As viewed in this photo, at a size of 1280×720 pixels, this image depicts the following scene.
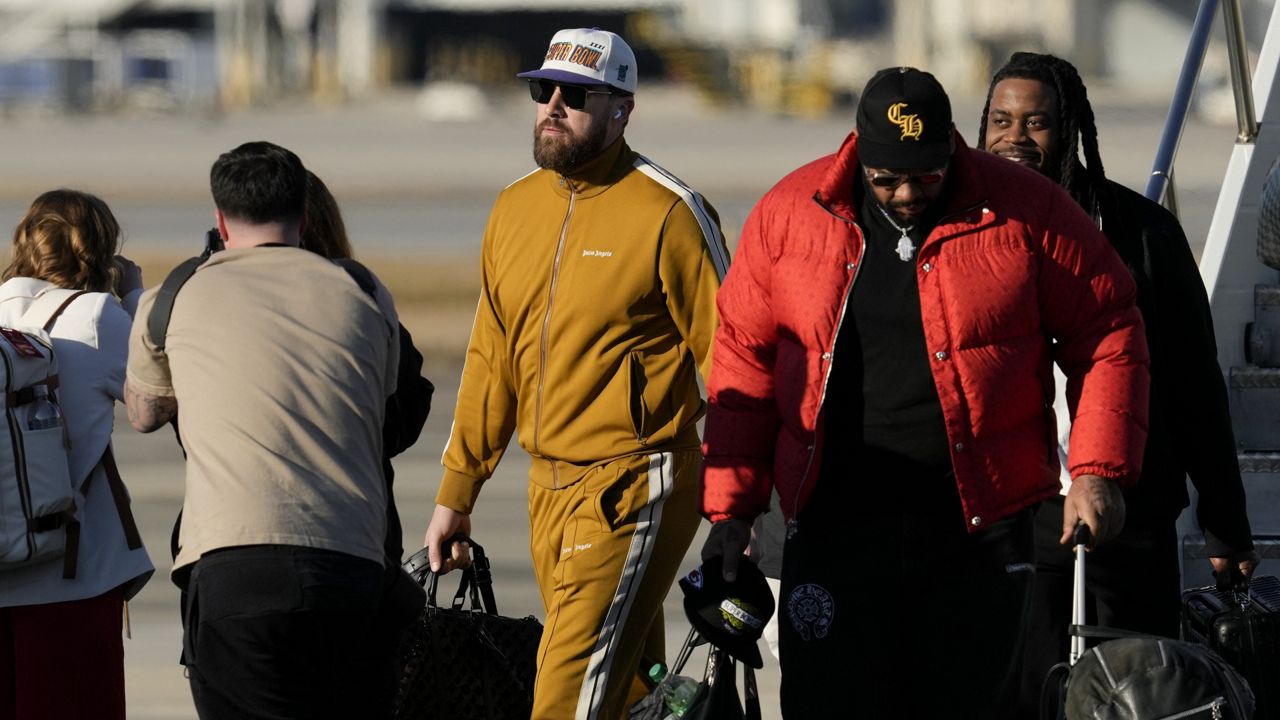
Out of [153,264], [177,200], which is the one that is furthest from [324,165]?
[153,264]

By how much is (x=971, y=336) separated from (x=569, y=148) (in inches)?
59.7

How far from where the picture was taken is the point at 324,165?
167 feet

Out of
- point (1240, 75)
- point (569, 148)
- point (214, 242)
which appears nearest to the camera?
point (214, 242)

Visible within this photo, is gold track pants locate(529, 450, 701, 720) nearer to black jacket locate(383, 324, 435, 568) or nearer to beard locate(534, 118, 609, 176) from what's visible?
black jacket locate(383, 324, 435, 568)

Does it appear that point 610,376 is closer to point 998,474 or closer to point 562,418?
point 562,418

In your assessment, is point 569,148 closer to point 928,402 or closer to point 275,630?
point 928,402

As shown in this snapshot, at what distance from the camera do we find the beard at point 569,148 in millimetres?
4863

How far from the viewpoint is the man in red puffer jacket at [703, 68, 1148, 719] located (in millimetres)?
3689

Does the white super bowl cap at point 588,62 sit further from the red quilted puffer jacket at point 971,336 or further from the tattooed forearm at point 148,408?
the tattooed forearm at point 148,408

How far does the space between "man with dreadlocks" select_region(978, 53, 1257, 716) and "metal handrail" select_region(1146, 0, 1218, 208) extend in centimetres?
111

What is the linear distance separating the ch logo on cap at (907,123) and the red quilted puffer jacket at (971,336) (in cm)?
15

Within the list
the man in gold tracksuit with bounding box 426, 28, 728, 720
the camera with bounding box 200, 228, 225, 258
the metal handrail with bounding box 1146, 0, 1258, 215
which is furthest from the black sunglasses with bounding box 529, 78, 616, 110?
the metal handrail with bounding box 1146, 0, 1258, 215

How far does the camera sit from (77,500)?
15.2ft

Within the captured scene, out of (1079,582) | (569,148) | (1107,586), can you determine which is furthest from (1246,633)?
(569,148)
